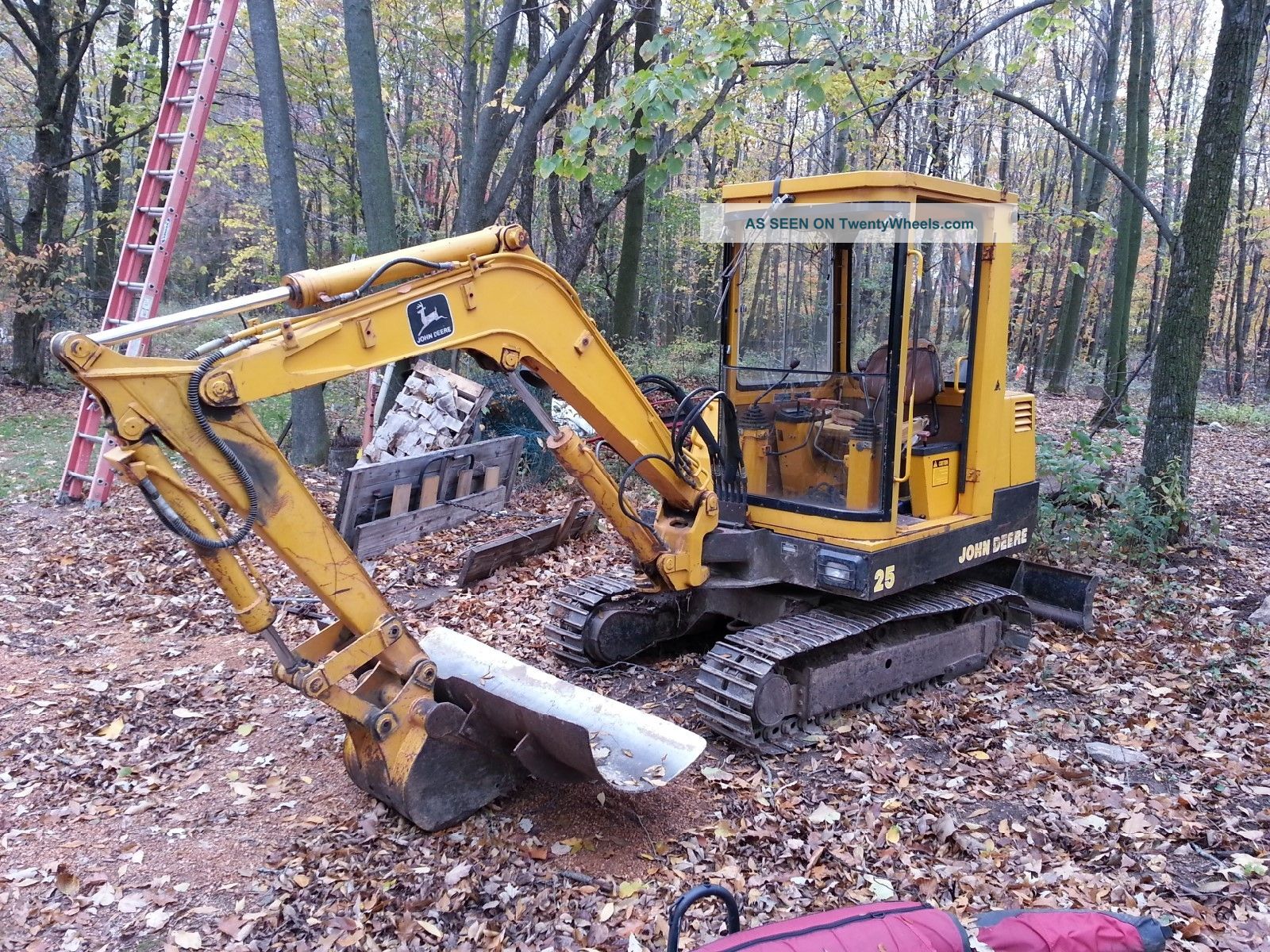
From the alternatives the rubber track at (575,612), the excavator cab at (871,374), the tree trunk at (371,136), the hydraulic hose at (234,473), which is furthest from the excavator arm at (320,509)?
the tree trunk at (371,136)

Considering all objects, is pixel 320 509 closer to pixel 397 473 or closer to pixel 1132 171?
pixel 397 473

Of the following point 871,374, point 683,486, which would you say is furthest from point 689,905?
point 871,374

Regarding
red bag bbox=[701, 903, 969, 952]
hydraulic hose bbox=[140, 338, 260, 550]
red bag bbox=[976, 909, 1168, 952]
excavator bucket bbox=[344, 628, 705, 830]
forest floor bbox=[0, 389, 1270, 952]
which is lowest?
forest floor bbox=[0, 389, 1270, 952]

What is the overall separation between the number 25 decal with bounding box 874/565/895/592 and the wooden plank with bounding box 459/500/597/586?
134 inches

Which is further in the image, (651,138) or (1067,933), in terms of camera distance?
(651,138)

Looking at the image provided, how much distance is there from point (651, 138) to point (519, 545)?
338 cm

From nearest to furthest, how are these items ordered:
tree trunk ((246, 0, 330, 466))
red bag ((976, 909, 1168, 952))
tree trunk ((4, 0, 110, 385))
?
red bag ((976, 909, 1168, 952))
tree trunk ((246, 0, 330, 466))
tree trunk ((4, 0, 110, 385))

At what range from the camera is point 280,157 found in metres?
9.43

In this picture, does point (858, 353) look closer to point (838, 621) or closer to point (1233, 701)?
point (838, 621)

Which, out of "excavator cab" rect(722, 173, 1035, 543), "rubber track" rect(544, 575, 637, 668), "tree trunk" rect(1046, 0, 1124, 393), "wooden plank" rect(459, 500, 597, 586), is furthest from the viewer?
"tree trunk" rect(1046, 0, 1124, 393)

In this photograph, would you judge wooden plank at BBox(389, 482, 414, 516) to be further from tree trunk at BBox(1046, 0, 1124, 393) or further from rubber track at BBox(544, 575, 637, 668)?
tree trunk at BBox(1046, 0, 1124, 393)

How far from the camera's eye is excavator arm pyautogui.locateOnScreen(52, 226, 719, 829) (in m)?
3.46

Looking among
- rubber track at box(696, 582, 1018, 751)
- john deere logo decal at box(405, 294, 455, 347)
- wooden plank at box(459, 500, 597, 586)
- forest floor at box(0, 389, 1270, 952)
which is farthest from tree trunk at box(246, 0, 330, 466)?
rubber track at box(696, 582, 1018, 751)

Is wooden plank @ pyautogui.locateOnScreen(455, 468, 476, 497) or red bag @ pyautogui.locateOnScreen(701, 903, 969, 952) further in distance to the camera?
wooden plank @ pyautogui.locateOnScreen(455, 468, 476, 497)
